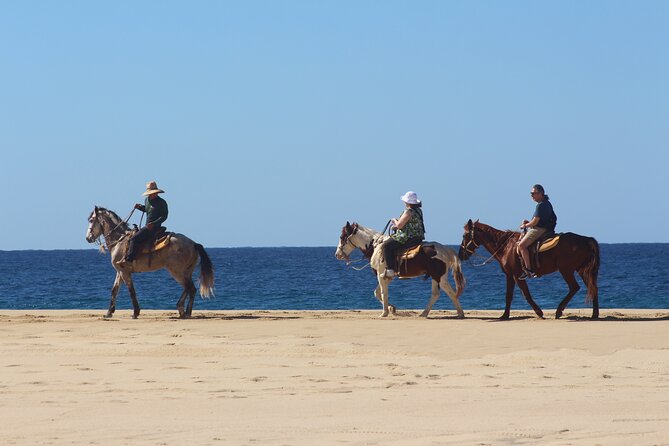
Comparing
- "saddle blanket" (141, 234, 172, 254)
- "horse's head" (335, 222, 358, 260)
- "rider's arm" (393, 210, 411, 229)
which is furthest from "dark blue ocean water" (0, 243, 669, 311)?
"saddle blanket" (141, 234, 172, 254)

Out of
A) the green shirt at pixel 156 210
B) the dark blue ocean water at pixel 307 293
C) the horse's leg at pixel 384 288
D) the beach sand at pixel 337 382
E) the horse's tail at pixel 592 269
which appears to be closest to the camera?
the beach sand at pixel 337 382

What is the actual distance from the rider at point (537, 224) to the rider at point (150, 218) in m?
6.29

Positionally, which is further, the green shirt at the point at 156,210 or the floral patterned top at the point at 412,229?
the green shirt at the point at 156,210

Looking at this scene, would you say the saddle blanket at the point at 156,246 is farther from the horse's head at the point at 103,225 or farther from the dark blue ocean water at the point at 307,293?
the dark blue ocean water at the point at 307,293

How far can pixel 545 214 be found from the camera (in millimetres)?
19531

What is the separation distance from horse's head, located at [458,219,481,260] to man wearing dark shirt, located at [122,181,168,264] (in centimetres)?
524

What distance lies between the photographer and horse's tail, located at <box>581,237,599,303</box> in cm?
1941

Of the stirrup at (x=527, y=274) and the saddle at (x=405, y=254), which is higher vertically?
the saddle at (x=405, y=254)

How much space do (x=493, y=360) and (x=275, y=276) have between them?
56.4 metres

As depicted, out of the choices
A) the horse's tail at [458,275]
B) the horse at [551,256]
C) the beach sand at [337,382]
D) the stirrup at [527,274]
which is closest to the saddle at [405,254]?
the horse's tail at [458,275]

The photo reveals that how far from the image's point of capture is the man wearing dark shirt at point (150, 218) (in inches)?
834

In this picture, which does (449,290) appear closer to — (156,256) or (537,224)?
(537,224)

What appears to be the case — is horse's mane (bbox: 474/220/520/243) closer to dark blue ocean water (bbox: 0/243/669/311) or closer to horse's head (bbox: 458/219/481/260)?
horse's head (bbox: 458/219/481/260)

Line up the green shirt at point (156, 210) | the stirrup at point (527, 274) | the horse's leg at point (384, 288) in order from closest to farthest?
1. the stirrup at point (527, 274)
2. the horse's leg at point (384, 288)
3. the green shirt at point (156, 210)
